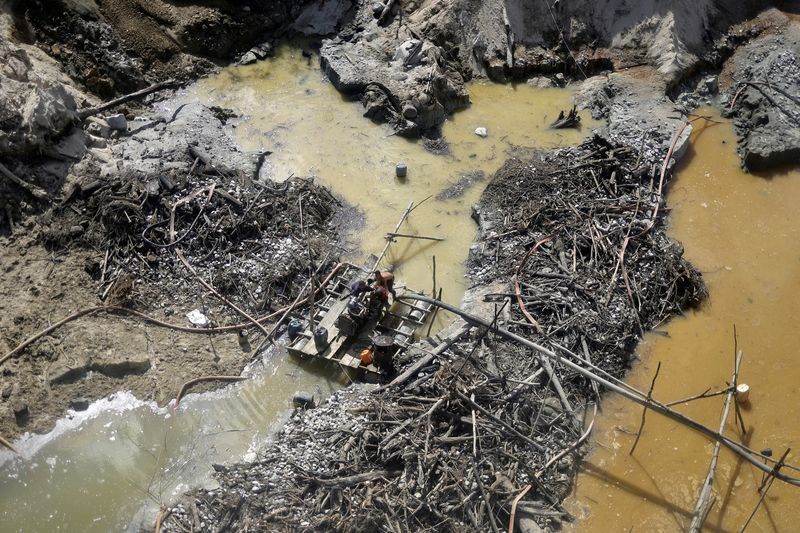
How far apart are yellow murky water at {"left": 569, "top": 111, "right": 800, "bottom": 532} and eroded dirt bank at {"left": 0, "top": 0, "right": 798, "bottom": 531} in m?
0.47

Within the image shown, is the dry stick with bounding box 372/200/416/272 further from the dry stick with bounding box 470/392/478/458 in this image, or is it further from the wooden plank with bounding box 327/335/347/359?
the dry stick with bounding box 470/392/478/458

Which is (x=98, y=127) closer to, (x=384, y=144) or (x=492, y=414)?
(x=384, y=144)

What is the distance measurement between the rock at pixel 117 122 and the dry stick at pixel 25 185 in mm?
2075

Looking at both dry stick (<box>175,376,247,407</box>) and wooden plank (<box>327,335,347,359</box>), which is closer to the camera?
dry stick (<box>175,376,247,407</box>)

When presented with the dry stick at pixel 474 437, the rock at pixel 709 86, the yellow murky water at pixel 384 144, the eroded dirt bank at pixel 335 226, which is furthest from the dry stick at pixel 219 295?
the rock at pixel 709 86

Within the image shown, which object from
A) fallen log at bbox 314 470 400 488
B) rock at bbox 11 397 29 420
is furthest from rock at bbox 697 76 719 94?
rock at bbox 11 397 29 420

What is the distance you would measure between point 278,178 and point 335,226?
1679mm

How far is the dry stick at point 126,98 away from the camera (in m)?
11.7

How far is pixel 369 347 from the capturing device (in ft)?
31.2

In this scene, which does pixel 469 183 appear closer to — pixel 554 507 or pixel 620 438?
pixel 620 438

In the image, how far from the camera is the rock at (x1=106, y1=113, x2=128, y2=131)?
1208cm

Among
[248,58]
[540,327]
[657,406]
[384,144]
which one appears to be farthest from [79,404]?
[248,58]

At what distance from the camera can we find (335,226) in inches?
462

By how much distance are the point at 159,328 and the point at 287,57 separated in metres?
8.23
